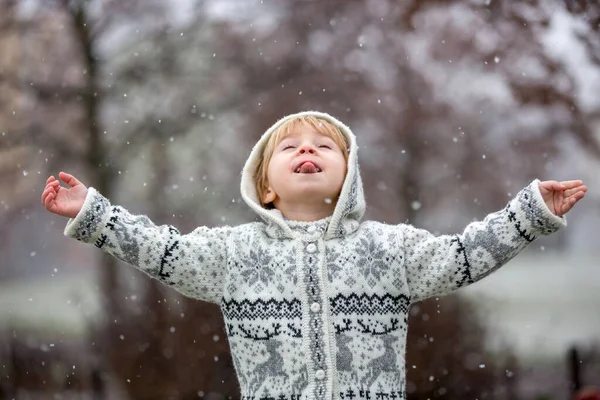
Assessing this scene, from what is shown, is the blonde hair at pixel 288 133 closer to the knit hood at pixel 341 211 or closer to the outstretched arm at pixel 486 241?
the knit hood at pixel 341 211

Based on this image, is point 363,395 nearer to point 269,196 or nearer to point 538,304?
point 269,196

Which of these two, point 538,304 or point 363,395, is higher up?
point 363,395

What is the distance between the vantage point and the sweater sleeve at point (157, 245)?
1.92 meters

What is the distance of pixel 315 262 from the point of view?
1.95 m

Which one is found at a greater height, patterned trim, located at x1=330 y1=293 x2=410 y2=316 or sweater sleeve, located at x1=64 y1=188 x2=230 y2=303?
sweater sleeve, located at x1=64 y1=188 x2=230 y2=303

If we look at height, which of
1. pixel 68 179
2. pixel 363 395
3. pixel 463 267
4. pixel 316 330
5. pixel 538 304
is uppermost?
pixel 68 179

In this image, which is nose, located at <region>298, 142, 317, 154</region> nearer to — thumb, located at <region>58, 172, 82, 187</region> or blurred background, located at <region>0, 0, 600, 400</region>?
thumb, located at <region>58, 172, 82, 187</region>

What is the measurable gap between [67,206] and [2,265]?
3043mm

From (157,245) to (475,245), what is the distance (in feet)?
2.54

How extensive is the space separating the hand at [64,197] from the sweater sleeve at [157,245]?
0.07ft

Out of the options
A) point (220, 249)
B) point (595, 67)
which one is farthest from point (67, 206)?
point (595, 67)

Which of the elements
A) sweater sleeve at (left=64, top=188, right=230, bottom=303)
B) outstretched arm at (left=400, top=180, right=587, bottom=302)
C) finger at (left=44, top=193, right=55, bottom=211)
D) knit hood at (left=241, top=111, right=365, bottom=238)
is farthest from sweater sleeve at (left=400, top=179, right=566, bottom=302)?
finger at (left=44, top=193, right=55, bottom=211)

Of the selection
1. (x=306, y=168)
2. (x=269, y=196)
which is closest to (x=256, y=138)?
(x=269, y=196)

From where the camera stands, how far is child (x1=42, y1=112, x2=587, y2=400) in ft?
6.23
